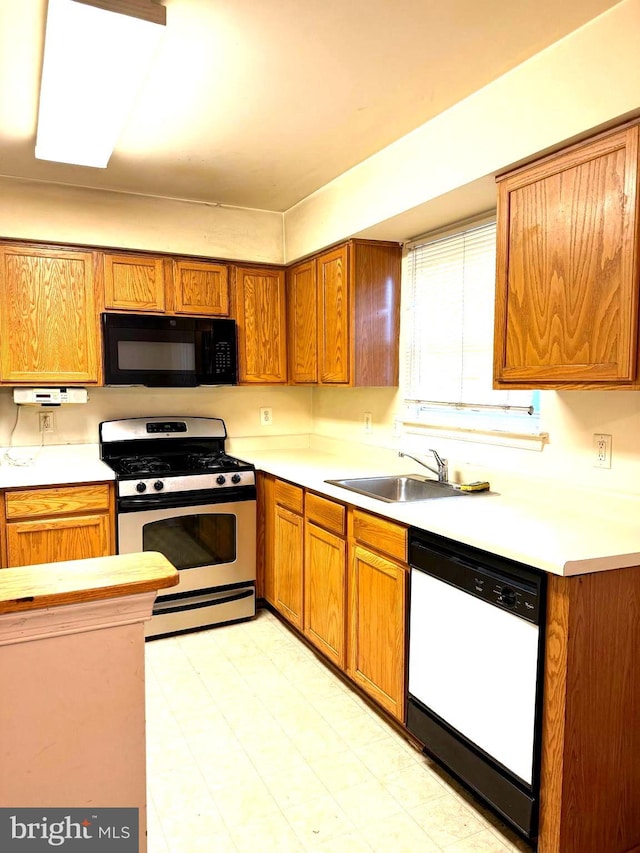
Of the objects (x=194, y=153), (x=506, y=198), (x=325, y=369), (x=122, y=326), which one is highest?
(x=194, y=153)

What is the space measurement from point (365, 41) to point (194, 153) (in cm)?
114

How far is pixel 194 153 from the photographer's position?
2717mm

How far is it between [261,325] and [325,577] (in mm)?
1657

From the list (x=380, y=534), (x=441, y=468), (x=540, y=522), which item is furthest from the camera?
(x=441, y=468)

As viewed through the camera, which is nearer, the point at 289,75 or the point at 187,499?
the point at 289,75

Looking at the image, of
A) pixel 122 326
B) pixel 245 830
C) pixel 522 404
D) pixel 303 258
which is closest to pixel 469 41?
pixel 522 404

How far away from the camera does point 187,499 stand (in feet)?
10.4

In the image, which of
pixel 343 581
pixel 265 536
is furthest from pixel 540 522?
pixel 265 536

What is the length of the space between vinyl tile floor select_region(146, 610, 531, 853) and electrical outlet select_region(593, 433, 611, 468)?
1.19 m

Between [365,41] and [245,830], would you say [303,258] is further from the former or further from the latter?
[245,830]

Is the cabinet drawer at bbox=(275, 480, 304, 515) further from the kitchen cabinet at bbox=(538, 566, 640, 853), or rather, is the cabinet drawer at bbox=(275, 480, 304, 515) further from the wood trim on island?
the wood trim on island

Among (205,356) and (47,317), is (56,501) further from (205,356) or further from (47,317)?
(205,356)

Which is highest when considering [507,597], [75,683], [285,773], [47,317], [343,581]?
[47,317]

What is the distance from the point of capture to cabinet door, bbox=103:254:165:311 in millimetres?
3281
